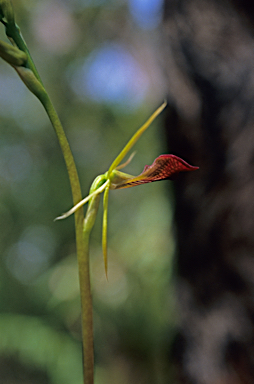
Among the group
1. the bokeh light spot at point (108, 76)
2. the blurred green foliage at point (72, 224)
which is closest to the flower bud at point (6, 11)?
the blurred green foliage at point (72, 224)

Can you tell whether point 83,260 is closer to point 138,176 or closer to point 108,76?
point 138,176

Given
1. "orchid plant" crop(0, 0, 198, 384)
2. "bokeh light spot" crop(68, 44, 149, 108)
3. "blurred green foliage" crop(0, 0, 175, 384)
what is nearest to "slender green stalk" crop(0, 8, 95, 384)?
"orchid plant" crop(0, 0, 198, 384)

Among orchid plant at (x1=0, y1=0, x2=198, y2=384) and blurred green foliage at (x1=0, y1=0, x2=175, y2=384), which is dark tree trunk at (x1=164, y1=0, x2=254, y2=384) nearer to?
blurred green foliage at (x1=0, y1=0, x2=175, y2=384)

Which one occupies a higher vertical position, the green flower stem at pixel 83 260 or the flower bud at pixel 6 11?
the flower bud at pixel 6 11

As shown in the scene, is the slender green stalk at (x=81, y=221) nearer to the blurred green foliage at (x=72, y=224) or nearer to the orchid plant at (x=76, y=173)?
the orchid plant at (x=76, y=173)

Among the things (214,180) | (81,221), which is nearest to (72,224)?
(214,180)

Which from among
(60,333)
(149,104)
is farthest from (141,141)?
(60,333)
